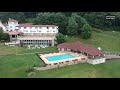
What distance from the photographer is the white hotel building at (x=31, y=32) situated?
20.2 metres

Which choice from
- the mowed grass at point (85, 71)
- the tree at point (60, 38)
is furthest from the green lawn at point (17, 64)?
the tree at point (60, 38)

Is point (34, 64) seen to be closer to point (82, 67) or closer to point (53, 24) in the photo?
point (82, 67)

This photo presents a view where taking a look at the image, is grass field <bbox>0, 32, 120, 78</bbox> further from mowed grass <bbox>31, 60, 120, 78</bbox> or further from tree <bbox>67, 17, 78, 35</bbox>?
tree <bbox>67, 17, 78, 35</bbox>

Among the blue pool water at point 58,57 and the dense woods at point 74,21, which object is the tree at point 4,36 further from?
the blue pool water at point 58,57

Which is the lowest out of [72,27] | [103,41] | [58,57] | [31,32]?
[58,57]

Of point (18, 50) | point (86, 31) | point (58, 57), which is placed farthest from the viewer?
point (86, 31)

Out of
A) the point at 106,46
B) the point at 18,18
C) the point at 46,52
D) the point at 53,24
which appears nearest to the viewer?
the point at 46,52

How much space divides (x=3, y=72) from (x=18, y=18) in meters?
11.3

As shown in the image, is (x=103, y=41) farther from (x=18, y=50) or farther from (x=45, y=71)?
(x=45, y=71)

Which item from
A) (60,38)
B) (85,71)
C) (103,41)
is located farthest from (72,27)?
(85,71)

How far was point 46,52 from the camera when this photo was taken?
18.7m

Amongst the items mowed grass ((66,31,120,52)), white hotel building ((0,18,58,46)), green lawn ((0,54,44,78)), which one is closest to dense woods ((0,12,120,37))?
mowed grass ((66,31,120,52))

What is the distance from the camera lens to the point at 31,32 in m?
22.1
